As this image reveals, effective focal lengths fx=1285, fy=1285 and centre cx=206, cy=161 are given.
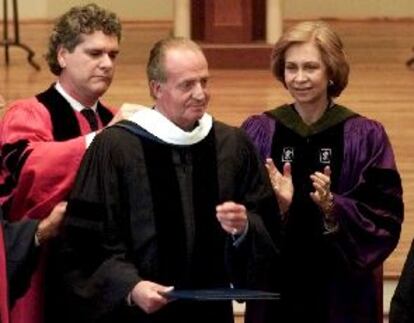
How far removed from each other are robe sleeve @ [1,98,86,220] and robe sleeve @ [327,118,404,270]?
1.00 metres

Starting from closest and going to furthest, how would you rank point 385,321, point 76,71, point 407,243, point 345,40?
point 76,71 < point 385,321 < point 407,243 < point 345,40

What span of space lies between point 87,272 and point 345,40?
959 centimetres

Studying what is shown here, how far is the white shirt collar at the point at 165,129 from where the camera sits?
14.5 feet

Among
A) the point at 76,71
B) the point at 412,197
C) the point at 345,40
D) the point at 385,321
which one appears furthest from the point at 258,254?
the point at 345,40

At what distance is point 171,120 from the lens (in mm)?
4406

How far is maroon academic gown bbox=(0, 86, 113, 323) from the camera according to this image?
15.1 ft

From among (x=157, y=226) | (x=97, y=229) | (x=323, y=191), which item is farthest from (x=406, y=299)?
(x=97, y=229)

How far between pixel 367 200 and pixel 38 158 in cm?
124

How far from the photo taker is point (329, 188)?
4.73 meters

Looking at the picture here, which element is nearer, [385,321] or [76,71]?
[76,71]

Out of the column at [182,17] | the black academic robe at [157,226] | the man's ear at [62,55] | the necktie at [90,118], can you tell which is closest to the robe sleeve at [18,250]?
the black academic robe at [157,226]

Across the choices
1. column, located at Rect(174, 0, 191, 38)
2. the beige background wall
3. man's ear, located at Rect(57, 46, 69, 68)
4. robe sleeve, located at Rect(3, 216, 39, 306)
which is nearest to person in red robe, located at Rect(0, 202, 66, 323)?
robe sleeve, located at Rect(3, 216, 39, 306)

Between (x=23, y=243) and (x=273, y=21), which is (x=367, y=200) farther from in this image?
(x=273, y=21)

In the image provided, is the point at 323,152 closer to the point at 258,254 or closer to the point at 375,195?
the point at 375,195
